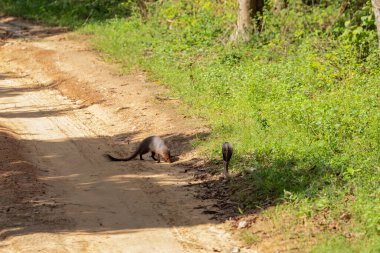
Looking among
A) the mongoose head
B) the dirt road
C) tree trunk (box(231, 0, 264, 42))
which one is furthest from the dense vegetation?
the dirt road

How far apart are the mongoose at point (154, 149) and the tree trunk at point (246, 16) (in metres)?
6.29

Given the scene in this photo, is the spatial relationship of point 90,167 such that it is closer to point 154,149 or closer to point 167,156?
point 154,149

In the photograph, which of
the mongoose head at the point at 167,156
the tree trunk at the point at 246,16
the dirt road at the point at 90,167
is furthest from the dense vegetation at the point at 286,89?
the dirt road at the point at 90,167

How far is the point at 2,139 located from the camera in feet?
41.2

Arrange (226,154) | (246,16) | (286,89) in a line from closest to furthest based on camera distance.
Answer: (226,154) < (286,89) < (246,16)

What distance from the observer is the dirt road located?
8.37 meters

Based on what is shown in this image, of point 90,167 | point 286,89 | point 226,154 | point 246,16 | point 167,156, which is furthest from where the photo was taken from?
point 246,16

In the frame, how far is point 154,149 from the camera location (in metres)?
11.6

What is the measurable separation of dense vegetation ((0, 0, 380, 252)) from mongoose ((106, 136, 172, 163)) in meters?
0.72

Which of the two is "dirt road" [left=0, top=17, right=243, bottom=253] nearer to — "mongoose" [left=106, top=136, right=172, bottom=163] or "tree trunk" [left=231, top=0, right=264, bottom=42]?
"mongoose" [left=106, top=136, right=172, bottom=163]

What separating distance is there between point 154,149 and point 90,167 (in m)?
1.02

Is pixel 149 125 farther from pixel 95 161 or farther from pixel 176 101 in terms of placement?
pixel 95 161

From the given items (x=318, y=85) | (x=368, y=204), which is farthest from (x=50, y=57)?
(x=368, y=204)

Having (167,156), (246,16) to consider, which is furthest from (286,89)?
(246,16)
